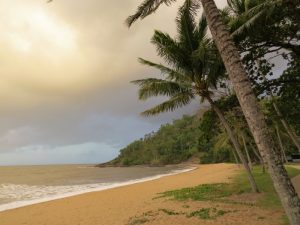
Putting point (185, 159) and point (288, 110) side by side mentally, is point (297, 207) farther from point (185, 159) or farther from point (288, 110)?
point (185, 159)

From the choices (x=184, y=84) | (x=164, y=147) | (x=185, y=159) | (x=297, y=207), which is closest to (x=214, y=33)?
(x=297, y=207)

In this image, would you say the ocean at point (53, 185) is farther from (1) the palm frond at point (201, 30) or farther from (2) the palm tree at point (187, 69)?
(1) the palm frond at point (201, 30)

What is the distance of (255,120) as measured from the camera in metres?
5.90

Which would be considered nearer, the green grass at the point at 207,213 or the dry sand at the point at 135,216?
the dry sand at the point at 135,216

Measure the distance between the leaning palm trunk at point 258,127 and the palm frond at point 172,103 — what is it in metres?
10.6

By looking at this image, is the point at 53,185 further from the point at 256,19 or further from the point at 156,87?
the point at 256,19

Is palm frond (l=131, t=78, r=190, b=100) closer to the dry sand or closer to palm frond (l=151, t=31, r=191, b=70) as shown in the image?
palm frond (l=151, t=31, r=191, b=70)

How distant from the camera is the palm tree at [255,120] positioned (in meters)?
5.68

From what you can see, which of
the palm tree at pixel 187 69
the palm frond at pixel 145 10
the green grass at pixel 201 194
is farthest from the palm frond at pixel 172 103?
the palm frond at pixel 145 10

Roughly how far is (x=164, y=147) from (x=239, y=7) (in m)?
126

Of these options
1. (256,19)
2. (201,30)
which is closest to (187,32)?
(201,30)

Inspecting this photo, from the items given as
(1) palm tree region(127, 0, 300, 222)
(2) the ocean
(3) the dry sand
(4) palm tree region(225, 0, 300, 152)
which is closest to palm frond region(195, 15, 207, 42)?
(4) palm tree region(225, 0, 300, 152)

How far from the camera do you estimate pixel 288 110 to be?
41.0 ft

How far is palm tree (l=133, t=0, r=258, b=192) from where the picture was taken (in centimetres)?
1544
